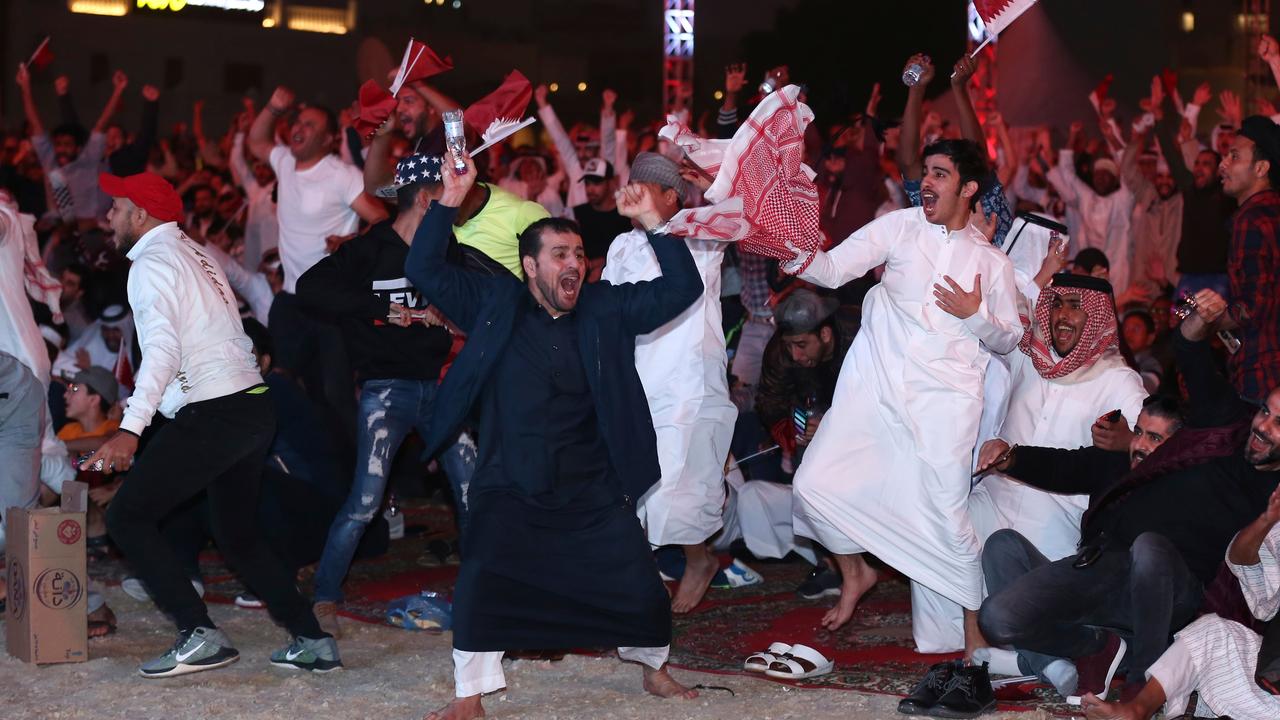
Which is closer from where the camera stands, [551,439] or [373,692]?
[551,439]

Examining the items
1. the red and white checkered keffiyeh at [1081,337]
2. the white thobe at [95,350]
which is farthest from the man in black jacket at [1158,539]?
the white thobe at [95,350]

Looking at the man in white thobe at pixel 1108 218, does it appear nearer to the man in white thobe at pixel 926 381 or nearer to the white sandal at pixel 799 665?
the man in white thobe at pixel 926 381

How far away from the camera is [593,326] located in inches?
201

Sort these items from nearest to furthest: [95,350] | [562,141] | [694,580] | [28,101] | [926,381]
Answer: [926,381], [694,580], [95,350], [562,141], [28,101]

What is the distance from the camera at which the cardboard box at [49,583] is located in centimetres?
586

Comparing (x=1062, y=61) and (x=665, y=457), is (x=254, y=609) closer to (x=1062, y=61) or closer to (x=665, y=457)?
(x=665, y=457)

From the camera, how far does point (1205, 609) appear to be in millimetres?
5066

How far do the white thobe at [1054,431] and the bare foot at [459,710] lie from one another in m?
2.21

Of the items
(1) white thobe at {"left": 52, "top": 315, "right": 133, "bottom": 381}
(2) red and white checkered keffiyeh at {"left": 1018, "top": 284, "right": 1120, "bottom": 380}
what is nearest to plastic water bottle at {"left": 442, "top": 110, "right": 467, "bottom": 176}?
(2) red and white checkered keffiyeh at {"left": 1018, "top": 284, "right": 1120, "bottom": 380}

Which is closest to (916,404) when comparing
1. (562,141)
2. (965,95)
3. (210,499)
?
(965,95)

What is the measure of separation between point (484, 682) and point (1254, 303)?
3367mm

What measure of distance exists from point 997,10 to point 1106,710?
313cm

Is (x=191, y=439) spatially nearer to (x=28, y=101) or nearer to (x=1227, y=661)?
(x=1227, y=661)

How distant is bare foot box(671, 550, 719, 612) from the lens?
679cm
